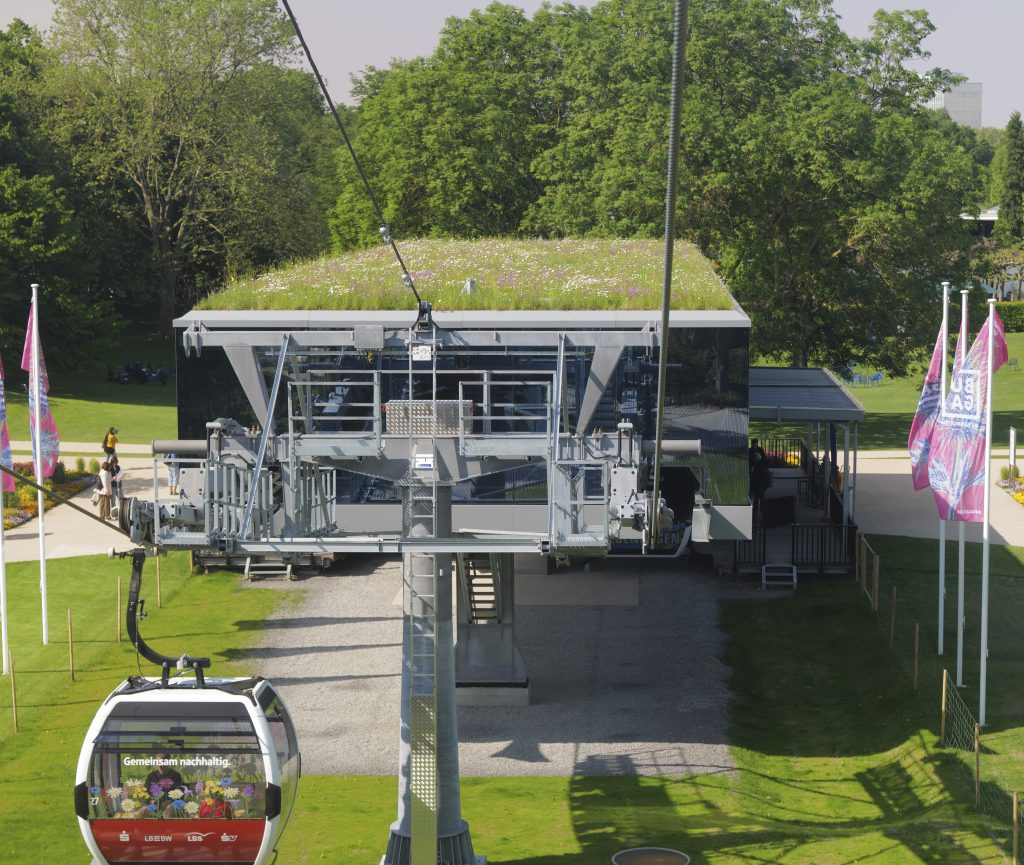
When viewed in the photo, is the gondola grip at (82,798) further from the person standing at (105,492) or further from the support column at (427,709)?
the person standing at (105,492)

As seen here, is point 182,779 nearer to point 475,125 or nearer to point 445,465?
point 445,465

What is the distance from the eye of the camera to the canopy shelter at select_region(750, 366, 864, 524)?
3503 centimetres

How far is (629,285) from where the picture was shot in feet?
103

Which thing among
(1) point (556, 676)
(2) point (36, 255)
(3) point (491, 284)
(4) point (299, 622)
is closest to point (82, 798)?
(1) point (556, 676)

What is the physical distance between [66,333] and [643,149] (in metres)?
23.2

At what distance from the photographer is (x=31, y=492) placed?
39.9 metres

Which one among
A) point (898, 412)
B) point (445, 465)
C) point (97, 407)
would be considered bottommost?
point (898, 412)

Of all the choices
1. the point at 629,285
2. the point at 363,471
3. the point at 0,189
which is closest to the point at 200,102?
the point at 0,189

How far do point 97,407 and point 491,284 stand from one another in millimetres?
29443

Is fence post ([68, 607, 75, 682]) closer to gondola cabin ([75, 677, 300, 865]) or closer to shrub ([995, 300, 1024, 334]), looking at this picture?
gondola cabin ([75, 677, 300, 865])

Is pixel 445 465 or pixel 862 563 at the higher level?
pixel 445 465

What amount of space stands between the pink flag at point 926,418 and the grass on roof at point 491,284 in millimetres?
4936

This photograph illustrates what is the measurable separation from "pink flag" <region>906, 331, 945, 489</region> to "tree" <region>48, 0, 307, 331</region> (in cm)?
4826

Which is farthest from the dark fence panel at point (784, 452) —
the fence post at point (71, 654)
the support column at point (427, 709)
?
the support column at point (427, 709)
